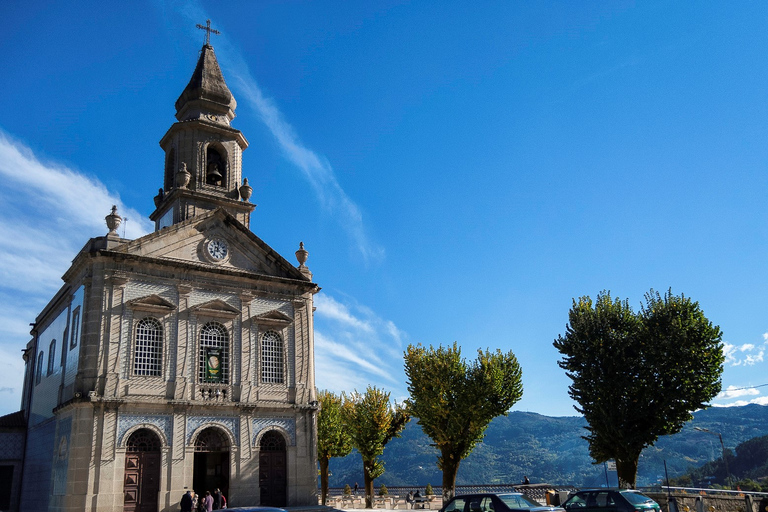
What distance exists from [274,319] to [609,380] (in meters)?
16.0

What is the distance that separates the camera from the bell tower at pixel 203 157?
1266 inches

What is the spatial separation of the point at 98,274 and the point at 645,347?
80.6ft

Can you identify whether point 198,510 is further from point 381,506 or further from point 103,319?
point 381,506

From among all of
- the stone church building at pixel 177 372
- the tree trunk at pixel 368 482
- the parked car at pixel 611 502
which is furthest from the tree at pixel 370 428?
the parked car at pixel 611 502

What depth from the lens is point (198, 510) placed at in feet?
81.0

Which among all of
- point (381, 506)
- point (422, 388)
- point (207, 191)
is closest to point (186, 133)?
point (207, 191)

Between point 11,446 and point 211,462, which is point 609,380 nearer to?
point 211,462

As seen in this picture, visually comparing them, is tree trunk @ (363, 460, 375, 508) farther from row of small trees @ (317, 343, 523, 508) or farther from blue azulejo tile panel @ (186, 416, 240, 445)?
blue azulejo tile panel @ (186, 416, 240, 445)

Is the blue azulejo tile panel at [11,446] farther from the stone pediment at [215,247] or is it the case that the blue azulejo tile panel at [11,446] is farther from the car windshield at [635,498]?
the car windshield at [635,498]

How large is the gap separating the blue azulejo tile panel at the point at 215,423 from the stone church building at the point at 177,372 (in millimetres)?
47

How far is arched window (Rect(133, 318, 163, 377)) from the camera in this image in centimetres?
2592

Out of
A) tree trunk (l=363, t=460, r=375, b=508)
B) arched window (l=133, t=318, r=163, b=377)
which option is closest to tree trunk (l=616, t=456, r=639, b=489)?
tree trunk (l=363, t=460, r=375, b=508)

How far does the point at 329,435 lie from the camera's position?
40.7 m

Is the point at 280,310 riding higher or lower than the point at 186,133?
lower
